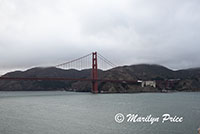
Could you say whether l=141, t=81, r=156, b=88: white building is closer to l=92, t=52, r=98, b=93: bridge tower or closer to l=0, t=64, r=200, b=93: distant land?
l=0, t=64, r=200, b=93: distant land

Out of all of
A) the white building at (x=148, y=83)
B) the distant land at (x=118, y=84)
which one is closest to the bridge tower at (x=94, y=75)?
the distant land at (x=118, y=84)

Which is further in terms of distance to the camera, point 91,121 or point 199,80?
point 199,80

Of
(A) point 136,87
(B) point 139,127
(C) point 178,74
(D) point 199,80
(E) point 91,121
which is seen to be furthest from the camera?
(C) point 178,74

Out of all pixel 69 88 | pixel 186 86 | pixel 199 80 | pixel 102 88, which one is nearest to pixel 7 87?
pixel 69 88

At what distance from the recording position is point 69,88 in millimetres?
142125

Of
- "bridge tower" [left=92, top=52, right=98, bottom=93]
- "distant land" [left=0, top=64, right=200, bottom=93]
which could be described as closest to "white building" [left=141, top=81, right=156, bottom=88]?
"distant land" [left=0, top=64, right=200, bottom=93]

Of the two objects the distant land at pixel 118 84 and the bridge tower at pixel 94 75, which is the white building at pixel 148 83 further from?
the bridge tower at pixel 94 75

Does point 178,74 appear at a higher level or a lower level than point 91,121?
higher

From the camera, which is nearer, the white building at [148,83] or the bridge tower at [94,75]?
the bridge tower at [94,75]

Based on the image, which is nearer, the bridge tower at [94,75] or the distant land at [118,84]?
the bridge tower at [94,75]

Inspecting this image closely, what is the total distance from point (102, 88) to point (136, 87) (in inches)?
802

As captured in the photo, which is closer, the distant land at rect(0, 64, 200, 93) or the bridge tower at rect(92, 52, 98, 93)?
the bridge tower at rect(92, 52, 98, 93)

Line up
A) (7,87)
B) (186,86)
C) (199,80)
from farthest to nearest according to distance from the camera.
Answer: (7,87), (199,80), (186,86)

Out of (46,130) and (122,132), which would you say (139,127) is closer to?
(122,132)
